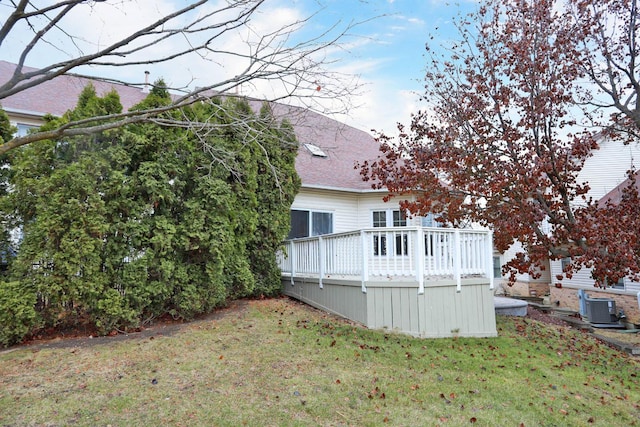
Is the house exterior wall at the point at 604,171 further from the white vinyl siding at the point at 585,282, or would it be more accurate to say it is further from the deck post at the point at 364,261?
the deck post at the point at 364,261

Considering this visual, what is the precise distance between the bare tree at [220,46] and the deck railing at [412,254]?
3.30 metres

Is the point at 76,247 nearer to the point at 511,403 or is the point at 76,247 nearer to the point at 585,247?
the point at 511,403

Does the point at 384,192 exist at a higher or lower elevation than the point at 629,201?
higher

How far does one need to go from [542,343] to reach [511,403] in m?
3.65

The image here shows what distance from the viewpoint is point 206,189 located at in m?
7.05

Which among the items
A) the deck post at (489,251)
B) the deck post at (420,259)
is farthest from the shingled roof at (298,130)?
the deck post at (489,251)

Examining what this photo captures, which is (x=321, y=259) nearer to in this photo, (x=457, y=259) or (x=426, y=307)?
(x=426, y=307)

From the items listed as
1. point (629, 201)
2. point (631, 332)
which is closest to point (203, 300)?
point (629, 201)

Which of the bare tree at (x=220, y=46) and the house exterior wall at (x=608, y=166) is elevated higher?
the house exterior wall at (x=608, y=166)

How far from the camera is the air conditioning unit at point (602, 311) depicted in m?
13.3

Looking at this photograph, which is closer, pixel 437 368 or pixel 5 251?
pixel 437 368

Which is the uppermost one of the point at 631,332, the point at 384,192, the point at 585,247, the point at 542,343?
the point at 384,192

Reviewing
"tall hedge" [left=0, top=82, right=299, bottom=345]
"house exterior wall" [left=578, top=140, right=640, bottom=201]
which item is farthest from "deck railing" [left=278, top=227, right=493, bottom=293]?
"house exterior wall" [left=578, top=140, right=640, bottom=201]

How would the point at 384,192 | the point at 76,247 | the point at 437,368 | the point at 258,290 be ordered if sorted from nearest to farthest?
the point at 437,368 → the point at 76,247 → the point at 258,290 → the point at 384,192
